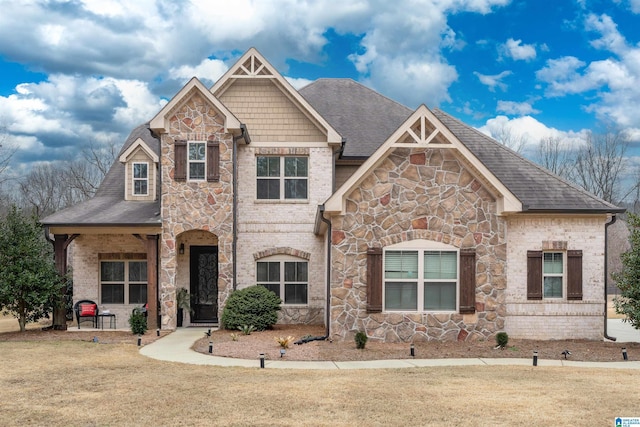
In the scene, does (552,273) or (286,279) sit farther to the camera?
(286,279)

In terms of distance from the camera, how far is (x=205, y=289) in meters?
21.1

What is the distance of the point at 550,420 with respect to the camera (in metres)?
8.52

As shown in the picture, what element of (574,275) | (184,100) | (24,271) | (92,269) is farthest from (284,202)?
(574,275)

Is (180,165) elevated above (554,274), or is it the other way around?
(180,165)

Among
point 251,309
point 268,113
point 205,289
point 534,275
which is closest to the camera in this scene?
point 534,275

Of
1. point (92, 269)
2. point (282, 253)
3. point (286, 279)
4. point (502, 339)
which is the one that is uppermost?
point (282, 253)

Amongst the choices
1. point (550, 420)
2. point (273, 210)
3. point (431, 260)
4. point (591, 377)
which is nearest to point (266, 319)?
point (273, 210)

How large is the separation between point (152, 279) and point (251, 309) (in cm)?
337

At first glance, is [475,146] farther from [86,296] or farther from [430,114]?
[86,296]

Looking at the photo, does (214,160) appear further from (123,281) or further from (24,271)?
(24,271)

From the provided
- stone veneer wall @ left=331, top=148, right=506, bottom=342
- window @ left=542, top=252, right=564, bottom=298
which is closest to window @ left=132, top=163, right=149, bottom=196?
stone veneer wall @ left=331, top=148, right=506, bottom=342

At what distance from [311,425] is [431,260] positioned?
8.67 m

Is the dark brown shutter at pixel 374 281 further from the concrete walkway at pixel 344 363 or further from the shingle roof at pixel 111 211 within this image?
the shingle roof at pixel 111 211

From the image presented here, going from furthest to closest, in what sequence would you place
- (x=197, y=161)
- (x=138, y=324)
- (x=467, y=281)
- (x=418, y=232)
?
1. (x=197, y=161)
2. (x=138, y=324)
3. (x=418, y=232)
4. (x=467, y=281)
